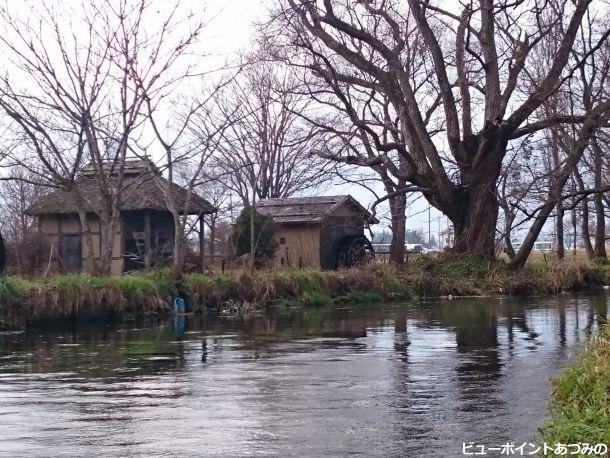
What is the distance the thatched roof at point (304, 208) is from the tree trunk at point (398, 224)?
1.68 metres

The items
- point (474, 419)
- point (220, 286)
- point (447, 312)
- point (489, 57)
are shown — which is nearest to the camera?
point (474, 419)

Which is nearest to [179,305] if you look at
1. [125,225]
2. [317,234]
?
[125,225]

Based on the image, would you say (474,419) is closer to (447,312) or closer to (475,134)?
(447,312)

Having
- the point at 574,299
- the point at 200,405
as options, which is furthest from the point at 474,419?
the point at 574,299

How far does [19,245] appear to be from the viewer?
34.7 metres

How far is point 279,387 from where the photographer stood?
38.2 feet

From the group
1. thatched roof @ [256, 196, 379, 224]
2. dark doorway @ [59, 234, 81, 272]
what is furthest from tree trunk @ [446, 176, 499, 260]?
dark doorway @ [59, 234, 81, 272]

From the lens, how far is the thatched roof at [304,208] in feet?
142

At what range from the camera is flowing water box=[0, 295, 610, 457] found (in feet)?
27.9

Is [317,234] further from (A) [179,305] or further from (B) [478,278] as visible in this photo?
(A) [179,305]

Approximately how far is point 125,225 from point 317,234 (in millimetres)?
9769

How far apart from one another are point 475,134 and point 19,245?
17322mm

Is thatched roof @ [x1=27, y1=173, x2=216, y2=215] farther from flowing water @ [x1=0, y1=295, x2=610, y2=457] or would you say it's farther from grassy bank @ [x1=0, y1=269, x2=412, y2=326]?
flowing water @ [x1=0, y1=295, x2=610, y2=457]

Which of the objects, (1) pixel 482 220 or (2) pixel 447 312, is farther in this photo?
(1) pixel 482 220
